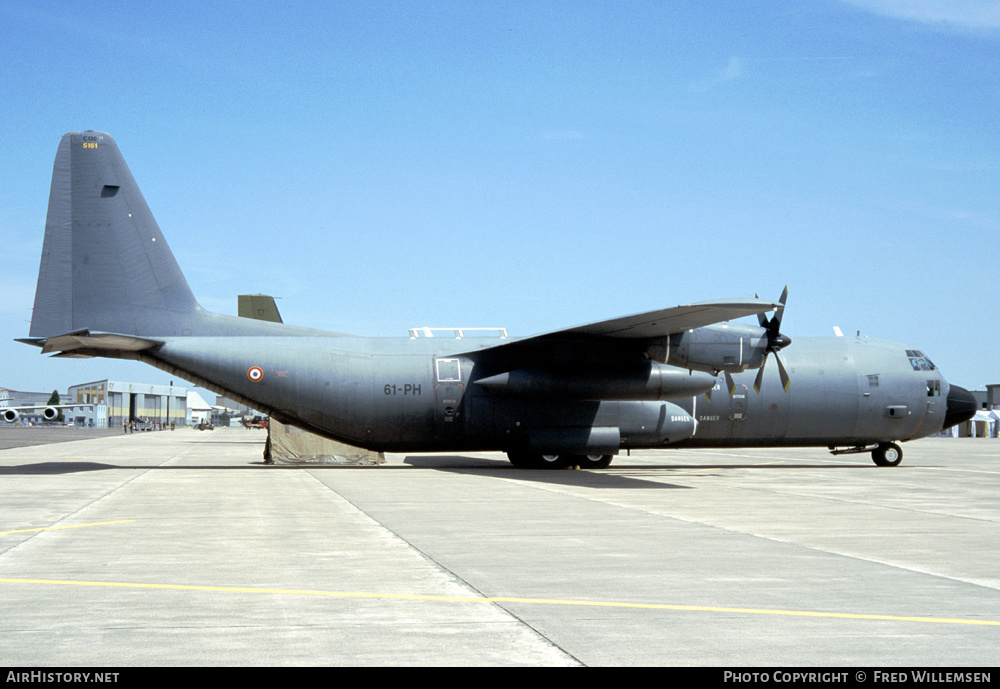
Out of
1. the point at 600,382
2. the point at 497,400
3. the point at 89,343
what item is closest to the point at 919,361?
the point at 600,382

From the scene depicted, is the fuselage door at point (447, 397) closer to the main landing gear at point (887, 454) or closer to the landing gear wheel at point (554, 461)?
the landing gear wheel at point (554, 461)

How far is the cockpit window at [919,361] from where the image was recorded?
29.8 m

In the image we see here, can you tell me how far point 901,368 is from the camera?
2945 cm

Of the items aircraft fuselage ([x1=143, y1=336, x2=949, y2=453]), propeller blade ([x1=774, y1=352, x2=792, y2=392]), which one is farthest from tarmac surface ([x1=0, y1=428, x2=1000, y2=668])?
propeller blade ([x1=774, y1=352, x2=792, y2=392])

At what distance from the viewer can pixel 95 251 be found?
2431 cm

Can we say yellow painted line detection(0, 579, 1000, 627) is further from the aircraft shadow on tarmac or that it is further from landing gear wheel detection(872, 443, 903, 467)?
landing gear wheel detection(872, 443, 903, 467)

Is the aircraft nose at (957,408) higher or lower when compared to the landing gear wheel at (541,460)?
higher

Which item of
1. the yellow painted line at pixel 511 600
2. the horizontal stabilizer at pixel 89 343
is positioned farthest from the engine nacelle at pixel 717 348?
the yellow painted line at pixel 511 600

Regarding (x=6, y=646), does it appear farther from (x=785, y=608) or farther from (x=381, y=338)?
(x=381, y=338)

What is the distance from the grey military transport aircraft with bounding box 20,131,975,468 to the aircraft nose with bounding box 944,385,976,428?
2.01 m

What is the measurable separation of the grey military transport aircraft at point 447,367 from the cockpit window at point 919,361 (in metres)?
1.30
